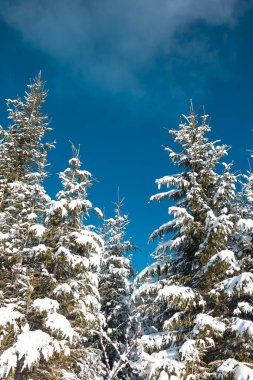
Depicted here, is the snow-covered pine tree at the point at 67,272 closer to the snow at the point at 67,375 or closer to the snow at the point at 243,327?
the snow at the point at 67,375

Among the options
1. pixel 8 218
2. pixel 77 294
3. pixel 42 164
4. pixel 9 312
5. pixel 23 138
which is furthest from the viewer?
pixel 23 138

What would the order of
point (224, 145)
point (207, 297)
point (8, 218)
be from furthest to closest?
point (8, 218) < point (224, 145) < point (207, 297)

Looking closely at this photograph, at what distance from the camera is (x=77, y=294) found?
1288 centimetres

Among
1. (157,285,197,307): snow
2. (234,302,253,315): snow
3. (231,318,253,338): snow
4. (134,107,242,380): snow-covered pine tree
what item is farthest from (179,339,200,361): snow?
(234,302,253,315): snow

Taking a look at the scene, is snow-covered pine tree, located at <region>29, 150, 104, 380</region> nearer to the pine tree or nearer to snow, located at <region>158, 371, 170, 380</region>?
the pine tree

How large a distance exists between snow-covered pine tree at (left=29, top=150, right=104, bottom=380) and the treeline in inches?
1.7

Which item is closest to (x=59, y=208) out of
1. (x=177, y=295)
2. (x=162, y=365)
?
(x=177, y=295)

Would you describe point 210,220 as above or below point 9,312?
above

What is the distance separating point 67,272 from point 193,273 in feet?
16.8

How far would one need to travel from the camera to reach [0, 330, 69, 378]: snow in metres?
9.91

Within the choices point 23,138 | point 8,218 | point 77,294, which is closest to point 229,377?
point 77,294

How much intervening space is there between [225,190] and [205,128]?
3.24 m

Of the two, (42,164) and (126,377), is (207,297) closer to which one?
(42,164)

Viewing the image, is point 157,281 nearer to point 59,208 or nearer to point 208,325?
point 208,325
